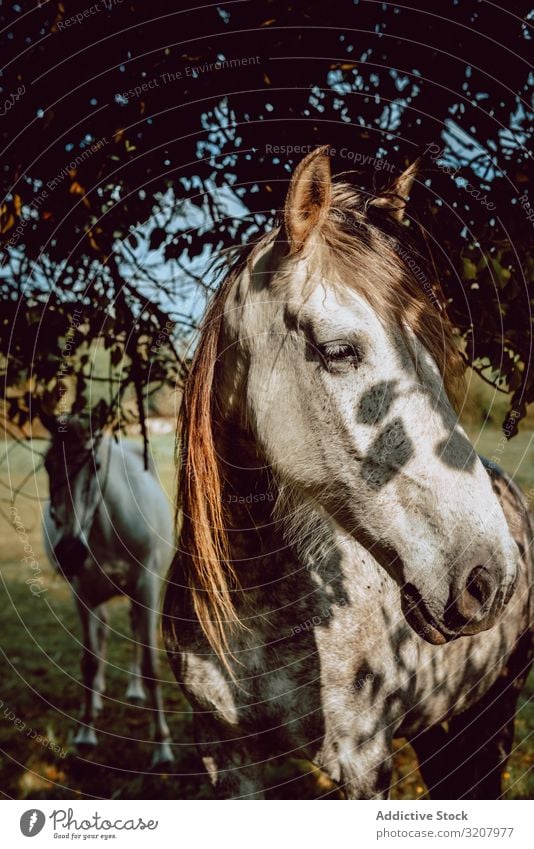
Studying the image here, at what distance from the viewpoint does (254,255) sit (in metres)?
2.17

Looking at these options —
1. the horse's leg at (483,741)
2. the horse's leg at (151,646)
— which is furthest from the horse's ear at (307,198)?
the horse's leg at (151,646)

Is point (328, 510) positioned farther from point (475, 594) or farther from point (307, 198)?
point (307, 198)

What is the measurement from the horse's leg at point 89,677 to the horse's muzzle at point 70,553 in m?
0.93

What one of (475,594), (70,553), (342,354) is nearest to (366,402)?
(342,354)

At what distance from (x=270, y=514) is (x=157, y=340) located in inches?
64.2

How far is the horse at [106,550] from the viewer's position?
5203 millimetres

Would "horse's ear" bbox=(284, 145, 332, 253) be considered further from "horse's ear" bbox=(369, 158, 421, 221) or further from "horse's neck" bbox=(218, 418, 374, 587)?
"horse's neck" bbox=(218, 418, 374, 587)

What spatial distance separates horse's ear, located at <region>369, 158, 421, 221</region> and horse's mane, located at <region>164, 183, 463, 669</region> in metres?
0.05

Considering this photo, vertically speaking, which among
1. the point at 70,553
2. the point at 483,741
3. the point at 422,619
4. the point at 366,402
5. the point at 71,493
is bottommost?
the point at 483,741

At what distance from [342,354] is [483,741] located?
117 inches

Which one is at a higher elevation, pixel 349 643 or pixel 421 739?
pixel 349 643

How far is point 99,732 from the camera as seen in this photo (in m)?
5.91
